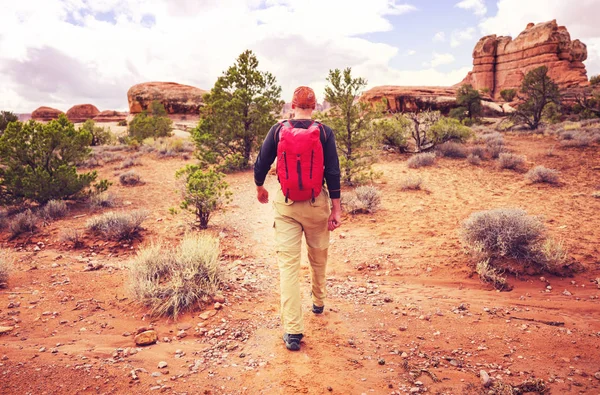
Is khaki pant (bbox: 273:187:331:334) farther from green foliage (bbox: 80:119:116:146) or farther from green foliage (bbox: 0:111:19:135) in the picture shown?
green foliage (bbox: 80:119:116:146)

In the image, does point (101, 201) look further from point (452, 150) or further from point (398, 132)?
point (452, 150)

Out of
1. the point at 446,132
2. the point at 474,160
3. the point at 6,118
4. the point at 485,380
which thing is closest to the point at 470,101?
the point at 446,132

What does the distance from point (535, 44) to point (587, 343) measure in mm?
61800

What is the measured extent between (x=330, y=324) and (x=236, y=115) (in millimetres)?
9994

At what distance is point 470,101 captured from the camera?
27250 mm

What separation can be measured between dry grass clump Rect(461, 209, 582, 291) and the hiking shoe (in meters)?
2.58

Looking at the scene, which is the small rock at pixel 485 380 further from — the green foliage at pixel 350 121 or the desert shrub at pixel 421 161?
the desert shrub at pixel 421 161

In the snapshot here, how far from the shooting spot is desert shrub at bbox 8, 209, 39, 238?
587 centimetres

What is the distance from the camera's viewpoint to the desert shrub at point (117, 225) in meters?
5.54

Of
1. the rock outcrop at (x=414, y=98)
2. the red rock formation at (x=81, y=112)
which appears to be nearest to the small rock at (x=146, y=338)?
the rock outcrop at (x=414, y=98)

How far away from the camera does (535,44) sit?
161ft

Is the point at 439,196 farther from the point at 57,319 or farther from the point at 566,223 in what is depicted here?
the point at 57,319

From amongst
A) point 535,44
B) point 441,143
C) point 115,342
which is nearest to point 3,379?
point 115,342

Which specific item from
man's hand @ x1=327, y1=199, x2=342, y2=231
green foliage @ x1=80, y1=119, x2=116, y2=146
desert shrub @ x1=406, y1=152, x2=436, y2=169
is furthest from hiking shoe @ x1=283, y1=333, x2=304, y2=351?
green foliage @ x1=80, y1=119, x2=116, y2=146
